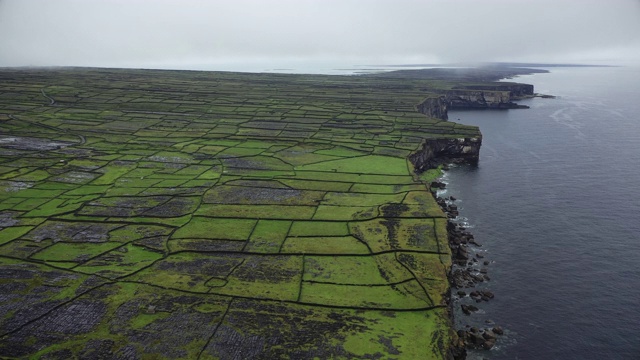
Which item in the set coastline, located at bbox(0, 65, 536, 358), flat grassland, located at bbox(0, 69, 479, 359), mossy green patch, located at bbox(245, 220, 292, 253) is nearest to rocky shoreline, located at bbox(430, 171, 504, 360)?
coastline, located at bbox(0, 65, 536, 358)

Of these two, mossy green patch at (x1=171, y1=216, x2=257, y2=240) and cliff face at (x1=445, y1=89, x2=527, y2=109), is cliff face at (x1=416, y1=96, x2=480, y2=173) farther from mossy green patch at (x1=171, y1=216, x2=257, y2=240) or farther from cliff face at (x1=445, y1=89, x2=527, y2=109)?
cliff face at (x1=445, y1=89, x2=527, y2=109)

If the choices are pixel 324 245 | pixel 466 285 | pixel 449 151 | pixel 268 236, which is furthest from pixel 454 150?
pixel 268 236

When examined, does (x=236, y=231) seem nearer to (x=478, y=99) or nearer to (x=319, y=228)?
(x=319, y=228)

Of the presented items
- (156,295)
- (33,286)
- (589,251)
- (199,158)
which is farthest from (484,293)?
(199,158)

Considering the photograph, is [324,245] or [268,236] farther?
[268,236]

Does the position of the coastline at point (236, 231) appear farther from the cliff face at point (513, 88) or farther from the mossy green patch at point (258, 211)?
the cliff face at point (513, 88)

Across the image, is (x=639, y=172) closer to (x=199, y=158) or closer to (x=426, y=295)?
(x=426, y=295)
